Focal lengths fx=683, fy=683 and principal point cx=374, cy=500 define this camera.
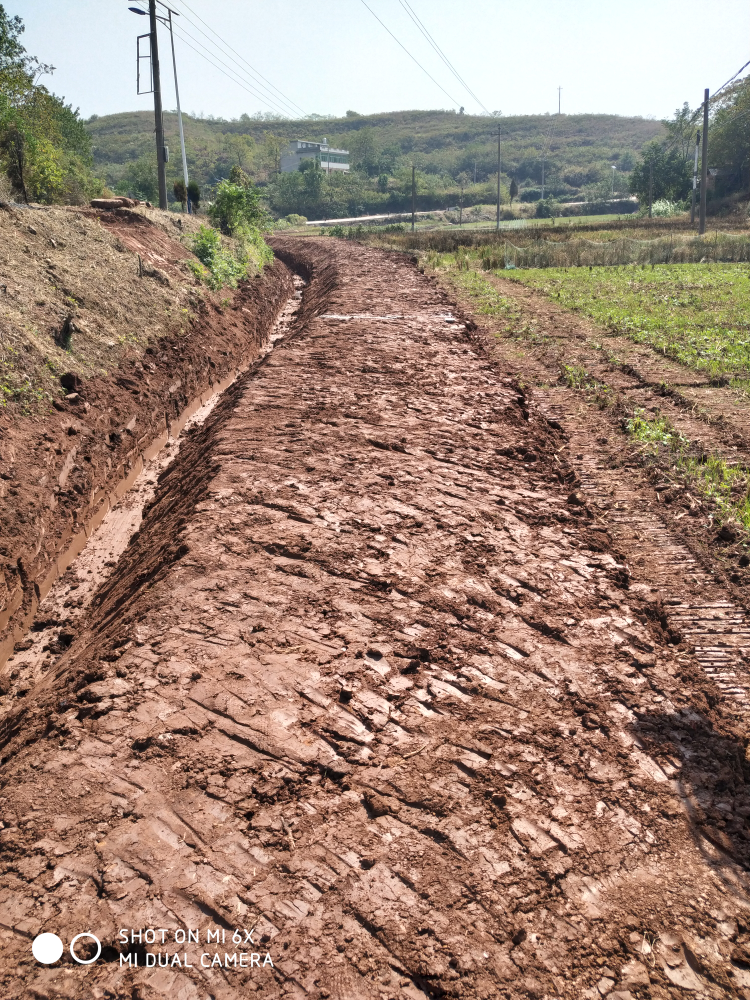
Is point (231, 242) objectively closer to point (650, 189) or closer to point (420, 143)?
point (650, 189)

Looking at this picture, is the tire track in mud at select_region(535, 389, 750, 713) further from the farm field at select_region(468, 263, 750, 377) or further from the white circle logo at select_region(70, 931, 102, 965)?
the farm field at select_region(468, 263, 750, 377)

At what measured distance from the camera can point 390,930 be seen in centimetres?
241

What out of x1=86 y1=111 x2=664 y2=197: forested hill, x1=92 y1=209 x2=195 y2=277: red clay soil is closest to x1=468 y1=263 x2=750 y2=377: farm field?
x1=92 y1=209 x2=195 y2=277: red clay soil

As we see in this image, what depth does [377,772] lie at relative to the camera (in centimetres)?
306

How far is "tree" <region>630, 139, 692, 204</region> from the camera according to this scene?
62.3 m

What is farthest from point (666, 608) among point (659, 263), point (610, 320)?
point (659, 263)

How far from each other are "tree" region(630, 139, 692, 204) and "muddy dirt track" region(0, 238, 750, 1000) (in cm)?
6818

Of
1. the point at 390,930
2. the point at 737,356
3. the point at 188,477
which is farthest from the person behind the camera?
the point at 737,356

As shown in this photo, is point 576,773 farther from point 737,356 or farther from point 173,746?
point 737,356

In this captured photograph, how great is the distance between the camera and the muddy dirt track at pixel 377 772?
236cm

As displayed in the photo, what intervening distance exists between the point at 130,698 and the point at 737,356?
33.4 feet

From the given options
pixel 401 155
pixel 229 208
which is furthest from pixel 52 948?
pixel 401 155

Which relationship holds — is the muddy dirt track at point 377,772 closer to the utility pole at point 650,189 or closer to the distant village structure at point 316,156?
the utility pole at point 650,189

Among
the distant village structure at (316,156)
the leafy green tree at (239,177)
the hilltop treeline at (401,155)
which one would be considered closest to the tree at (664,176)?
Result: the hilltop treeline at (401,155)
